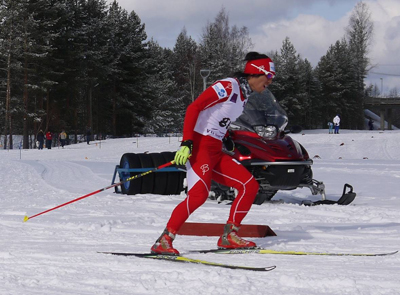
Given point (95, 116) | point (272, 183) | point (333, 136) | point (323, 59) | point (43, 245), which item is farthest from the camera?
point (323, 59)

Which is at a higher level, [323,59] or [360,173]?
[323,59]

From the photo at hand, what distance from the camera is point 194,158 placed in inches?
197

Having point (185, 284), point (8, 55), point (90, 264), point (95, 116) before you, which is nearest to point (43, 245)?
point (90, 264)

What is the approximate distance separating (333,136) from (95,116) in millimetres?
25301

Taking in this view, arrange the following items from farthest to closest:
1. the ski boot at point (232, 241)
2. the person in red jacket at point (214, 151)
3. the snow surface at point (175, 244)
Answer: the ski boot at point (232, 241), the person in red jacket at point (214, 151), the snow surface at point (175, 244)

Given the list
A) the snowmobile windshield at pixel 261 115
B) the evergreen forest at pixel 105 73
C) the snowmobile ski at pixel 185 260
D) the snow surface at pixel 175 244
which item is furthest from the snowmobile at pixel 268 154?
the evergreen forest at pixel 105 73

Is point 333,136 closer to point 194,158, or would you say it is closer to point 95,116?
point 95,116

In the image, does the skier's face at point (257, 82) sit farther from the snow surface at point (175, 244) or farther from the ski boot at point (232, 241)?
the snow surface at point (175, 244)

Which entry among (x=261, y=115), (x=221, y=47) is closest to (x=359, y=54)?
(x=221, y=47)

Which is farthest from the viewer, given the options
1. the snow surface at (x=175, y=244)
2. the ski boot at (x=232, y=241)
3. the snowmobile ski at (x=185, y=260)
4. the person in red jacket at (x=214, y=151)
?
the ski boot at (x=232, y=241)

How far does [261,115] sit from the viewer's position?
9.27m

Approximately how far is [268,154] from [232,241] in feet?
12.1

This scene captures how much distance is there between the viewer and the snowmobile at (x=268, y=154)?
870 cm

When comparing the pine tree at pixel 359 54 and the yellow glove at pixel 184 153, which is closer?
the yellow glove at pixel 184 153
